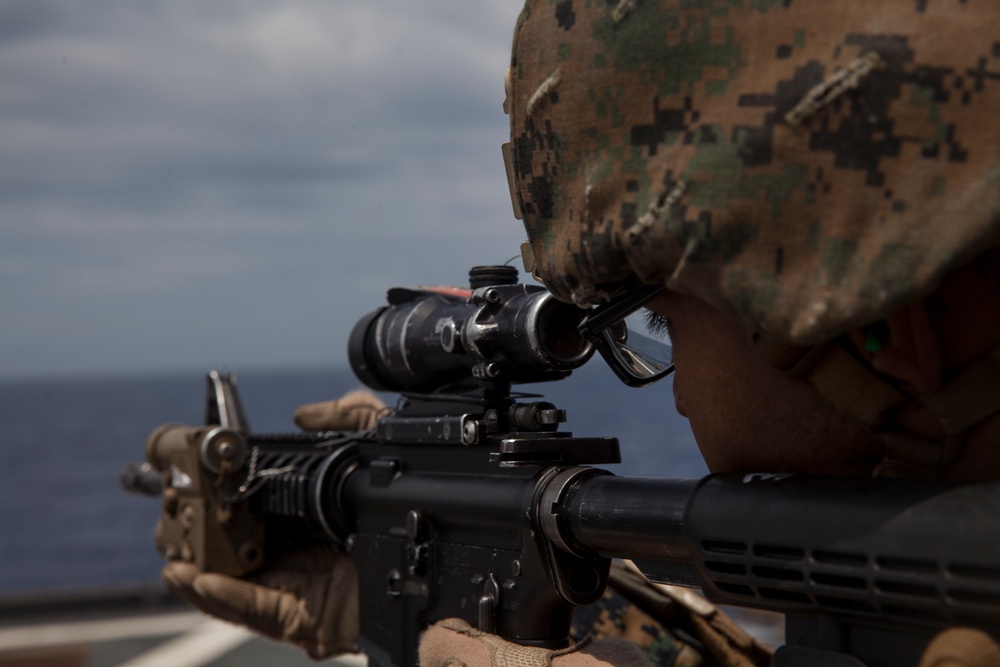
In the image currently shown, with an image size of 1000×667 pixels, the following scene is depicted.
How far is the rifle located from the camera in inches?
65.2

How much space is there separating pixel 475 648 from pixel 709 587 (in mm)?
864

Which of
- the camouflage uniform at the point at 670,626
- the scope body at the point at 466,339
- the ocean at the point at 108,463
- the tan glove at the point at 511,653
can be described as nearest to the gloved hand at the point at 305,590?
the ocean at the point at 108,463

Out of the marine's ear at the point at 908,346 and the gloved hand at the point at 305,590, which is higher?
the marine's ear at the point at 908,346

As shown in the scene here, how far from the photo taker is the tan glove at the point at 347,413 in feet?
14.4

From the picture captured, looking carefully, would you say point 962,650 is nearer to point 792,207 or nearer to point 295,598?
point 792,207

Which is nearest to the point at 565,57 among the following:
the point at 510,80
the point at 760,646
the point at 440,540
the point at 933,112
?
the point at 510,80

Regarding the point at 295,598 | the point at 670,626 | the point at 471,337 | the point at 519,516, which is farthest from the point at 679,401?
the point at 295,598

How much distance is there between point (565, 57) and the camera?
1841mm

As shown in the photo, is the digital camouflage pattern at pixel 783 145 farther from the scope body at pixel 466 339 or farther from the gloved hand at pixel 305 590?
the gloved hand at pixel 305 590

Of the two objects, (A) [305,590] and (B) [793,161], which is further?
(A) [305,590]

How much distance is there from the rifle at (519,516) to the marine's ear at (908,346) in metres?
0.16

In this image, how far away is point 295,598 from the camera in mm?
4281

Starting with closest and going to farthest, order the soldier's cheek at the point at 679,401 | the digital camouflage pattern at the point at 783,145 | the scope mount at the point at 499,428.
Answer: the digital camouflage pattern at the point at 783,145 → the soldier's cheek at the point at 679,401 → the scope mount at the point at 499,428

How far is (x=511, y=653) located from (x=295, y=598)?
189cm
